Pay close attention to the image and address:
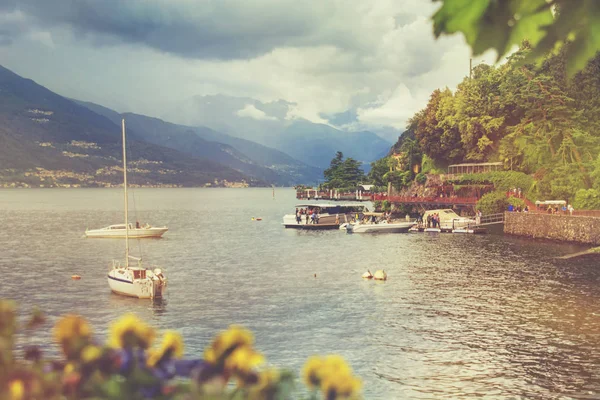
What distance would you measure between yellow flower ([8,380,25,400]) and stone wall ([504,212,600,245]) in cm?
6623

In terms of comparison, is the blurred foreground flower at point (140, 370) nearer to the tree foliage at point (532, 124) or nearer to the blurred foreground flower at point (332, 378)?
the blurred foreground flower at point (332, 378)

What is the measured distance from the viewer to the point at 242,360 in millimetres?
2920

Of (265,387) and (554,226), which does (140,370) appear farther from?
(554,226)

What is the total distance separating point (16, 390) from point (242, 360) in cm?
101

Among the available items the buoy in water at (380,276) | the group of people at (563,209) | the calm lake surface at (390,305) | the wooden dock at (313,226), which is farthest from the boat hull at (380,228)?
the buoy in water at (380,276)

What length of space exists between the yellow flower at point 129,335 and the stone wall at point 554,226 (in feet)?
216

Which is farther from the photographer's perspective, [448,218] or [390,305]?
[448,218]

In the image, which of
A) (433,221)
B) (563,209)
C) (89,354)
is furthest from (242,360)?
(433,221)

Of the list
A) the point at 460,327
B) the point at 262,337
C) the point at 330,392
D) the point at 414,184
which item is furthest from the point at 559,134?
the point at 330,392

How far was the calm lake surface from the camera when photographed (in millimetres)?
23328

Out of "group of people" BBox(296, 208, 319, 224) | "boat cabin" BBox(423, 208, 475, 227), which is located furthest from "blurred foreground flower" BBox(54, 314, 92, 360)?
"group of people" BBox(296, 208, 319, 224)

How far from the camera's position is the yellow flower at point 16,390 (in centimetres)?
254

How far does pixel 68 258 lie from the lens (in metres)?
59.7

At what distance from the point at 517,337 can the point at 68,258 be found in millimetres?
46332
